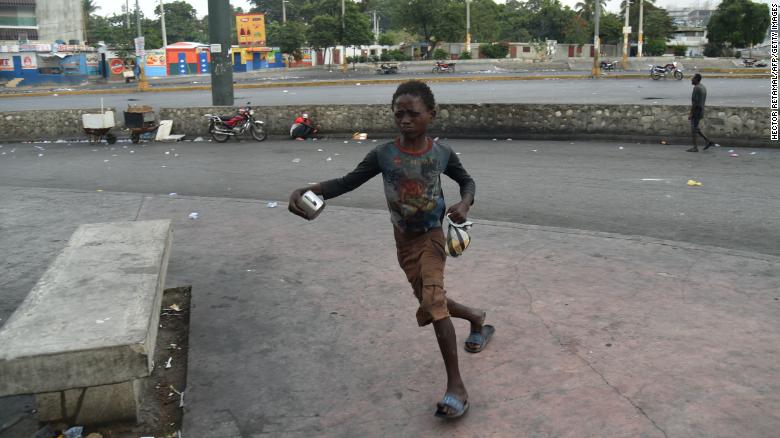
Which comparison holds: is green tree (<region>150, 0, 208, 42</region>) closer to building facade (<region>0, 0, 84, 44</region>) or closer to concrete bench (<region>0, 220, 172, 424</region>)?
building facade (<region>0, 0, 84, 44</region>)

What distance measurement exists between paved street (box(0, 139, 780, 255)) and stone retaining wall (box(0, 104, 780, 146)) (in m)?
0.54

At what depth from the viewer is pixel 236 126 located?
688 inches

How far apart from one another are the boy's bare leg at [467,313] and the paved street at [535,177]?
378cm

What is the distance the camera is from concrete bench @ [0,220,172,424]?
10.5 ft

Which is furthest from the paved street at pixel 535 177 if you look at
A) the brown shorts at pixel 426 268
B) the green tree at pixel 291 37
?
the green tree at pixel 291 37

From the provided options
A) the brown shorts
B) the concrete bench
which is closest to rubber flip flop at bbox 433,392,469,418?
the brown shorts

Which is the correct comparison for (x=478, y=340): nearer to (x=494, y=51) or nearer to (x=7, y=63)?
(x=7, y=63)

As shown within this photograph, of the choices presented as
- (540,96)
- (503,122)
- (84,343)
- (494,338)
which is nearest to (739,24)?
(540,96)

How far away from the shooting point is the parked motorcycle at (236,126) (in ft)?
57.2

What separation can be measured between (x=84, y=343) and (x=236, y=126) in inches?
578

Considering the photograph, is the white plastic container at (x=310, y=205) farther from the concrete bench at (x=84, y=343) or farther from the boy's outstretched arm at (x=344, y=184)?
the concrete bench at (x=84, y=343)

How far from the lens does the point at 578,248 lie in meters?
6.78

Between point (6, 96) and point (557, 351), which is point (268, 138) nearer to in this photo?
point (557, 351)

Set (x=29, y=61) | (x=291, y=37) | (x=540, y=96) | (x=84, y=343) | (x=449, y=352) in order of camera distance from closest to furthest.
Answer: (x=84, y=343) < (x=449, y=352) < (x=540, y=96) < (x=29, y=61) < (x=291, y=37)
